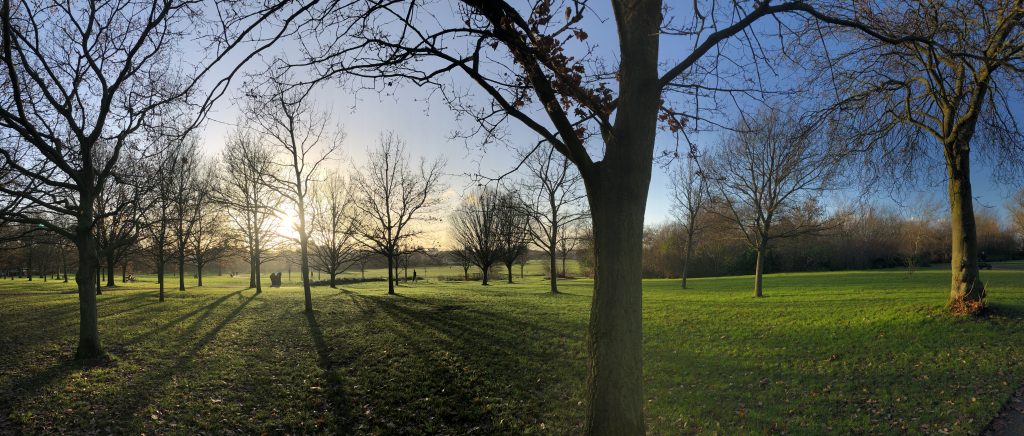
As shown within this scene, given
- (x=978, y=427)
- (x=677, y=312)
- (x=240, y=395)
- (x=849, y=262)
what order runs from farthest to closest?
1. (x=849, y=262)
2. (x=677, y=312)
3. (x=240, y=395)
4. (x=978, y=427)

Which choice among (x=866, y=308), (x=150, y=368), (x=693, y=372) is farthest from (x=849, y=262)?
(x=150, y=368)

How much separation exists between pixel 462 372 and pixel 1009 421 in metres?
7.73

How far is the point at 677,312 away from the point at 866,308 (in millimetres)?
5378

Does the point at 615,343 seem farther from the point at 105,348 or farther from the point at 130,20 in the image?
the point at 105,348

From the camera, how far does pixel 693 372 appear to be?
787 cm

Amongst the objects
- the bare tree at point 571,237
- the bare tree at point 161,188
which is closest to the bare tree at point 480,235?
the bare tree at point 571,237

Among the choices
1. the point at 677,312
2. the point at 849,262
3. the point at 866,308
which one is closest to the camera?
the point at 866,308

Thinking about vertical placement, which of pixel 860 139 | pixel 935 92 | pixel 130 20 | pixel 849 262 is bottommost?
pixel 849 262

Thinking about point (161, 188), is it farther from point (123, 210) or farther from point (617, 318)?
point (617, 318)

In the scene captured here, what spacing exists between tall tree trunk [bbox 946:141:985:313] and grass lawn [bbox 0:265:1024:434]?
0.63 m

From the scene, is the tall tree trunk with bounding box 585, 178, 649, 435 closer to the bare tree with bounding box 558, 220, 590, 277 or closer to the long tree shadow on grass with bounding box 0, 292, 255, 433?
the long tree shadow on grass with bounding box 0, 292, 255, 433

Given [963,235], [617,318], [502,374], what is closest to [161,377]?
[502,374]

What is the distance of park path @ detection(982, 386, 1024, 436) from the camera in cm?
526

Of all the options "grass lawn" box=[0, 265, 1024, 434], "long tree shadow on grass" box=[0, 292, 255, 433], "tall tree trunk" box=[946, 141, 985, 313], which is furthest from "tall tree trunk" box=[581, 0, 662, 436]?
"tall tree trunk" box=[946, 141, 985, 313]
